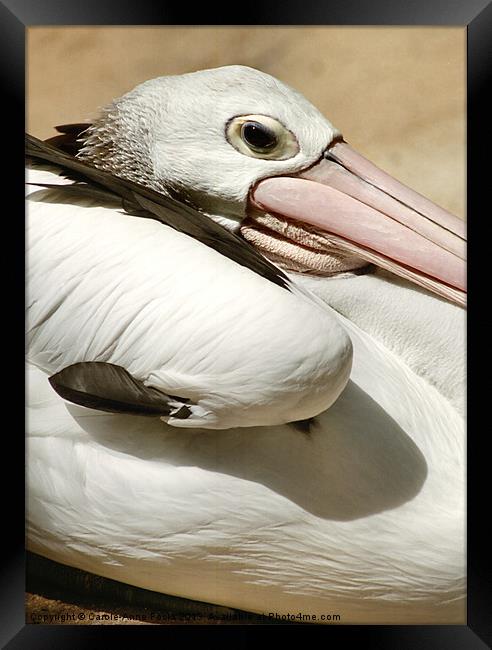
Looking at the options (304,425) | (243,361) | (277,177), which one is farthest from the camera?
(277,177)

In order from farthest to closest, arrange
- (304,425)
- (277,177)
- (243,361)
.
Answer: (277,177) < (304,425) < (243,361)

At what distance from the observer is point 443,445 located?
1.39 metres

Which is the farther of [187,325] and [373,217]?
[373,217]

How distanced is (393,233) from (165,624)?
2.75 feet

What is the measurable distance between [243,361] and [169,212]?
1.02ft

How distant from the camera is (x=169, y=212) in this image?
4.23 ft

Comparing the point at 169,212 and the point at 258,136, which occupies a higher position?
the point at 258,136

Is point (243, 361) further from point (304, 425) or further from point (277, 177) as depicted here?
point (277, 177)

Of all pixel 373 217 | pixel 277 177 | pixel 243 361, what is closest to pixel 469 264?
pixel 373 217

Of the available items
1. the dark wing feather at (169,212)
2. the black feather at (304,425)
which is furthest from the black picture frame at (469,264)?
the black feather at (304,425)

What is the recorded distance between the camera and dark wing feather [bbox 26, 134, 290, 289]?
4.10 feet

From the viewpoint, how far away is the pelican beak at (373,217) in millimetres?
1377

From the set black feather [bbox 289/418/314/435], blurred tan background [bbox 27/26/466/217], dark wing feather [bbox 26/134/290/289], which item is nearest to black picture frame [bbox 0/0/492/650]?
blurred tan background [bbox 27/26/466/217]

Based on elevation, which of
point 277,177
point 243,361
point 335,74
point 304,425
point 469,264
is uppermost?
point 335,74
